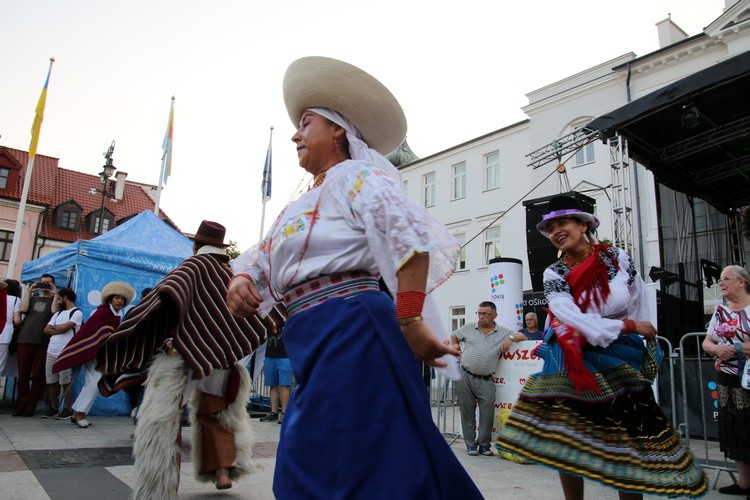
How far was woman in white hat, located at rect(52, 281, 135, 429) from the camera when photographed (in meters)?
6.85

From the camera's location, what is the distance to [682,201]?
467 inches

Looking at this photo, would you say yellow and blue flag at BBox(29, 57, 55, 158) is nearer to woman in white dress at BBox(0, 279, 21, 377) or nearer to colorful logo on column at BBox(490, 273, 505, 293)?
woman in white dress at BBox(0, 279, 21, 377)

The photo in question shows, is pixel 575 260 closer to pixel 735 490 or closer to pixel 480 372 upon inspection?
pixel 735 490

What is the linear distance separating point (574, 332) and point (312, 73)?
1868 millimetres

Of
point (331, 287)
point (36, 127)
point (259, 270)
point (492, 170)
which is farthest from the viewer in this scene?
point (492, 170)

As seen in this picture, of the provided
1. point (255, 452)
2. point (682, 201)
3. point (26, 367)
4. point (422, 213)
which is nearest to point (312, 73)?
point (422, 213)

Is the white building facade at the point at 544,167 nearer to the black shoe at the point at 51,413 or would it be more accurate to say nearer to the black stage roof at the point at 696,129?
the black stage roof at the point at 696,129

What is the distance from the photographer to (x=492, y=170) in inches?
1008

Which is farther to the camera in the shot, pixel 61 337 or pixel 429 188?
pixel 429 188

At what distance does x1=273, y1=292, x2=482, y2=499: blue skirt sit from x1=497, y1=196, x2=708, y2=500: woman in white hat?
4.59 ft

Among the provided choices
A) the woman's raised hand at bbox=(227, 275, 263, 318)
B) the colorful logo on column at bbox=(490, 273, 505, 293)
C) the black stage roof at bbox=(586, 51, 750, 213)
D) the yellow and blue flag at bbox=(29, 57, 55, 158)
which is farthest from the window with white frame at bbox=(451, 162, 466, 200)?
the woman's raised hand at bbox=(227, 275, 263, 318)

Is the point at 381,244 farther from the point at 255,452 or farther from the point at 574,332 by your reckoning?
the point at 255,452

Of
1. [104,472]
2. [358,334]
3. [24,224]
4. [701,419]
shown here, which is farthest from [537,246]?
[24,224]

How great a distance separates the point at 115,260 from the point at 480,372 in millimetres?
5934
